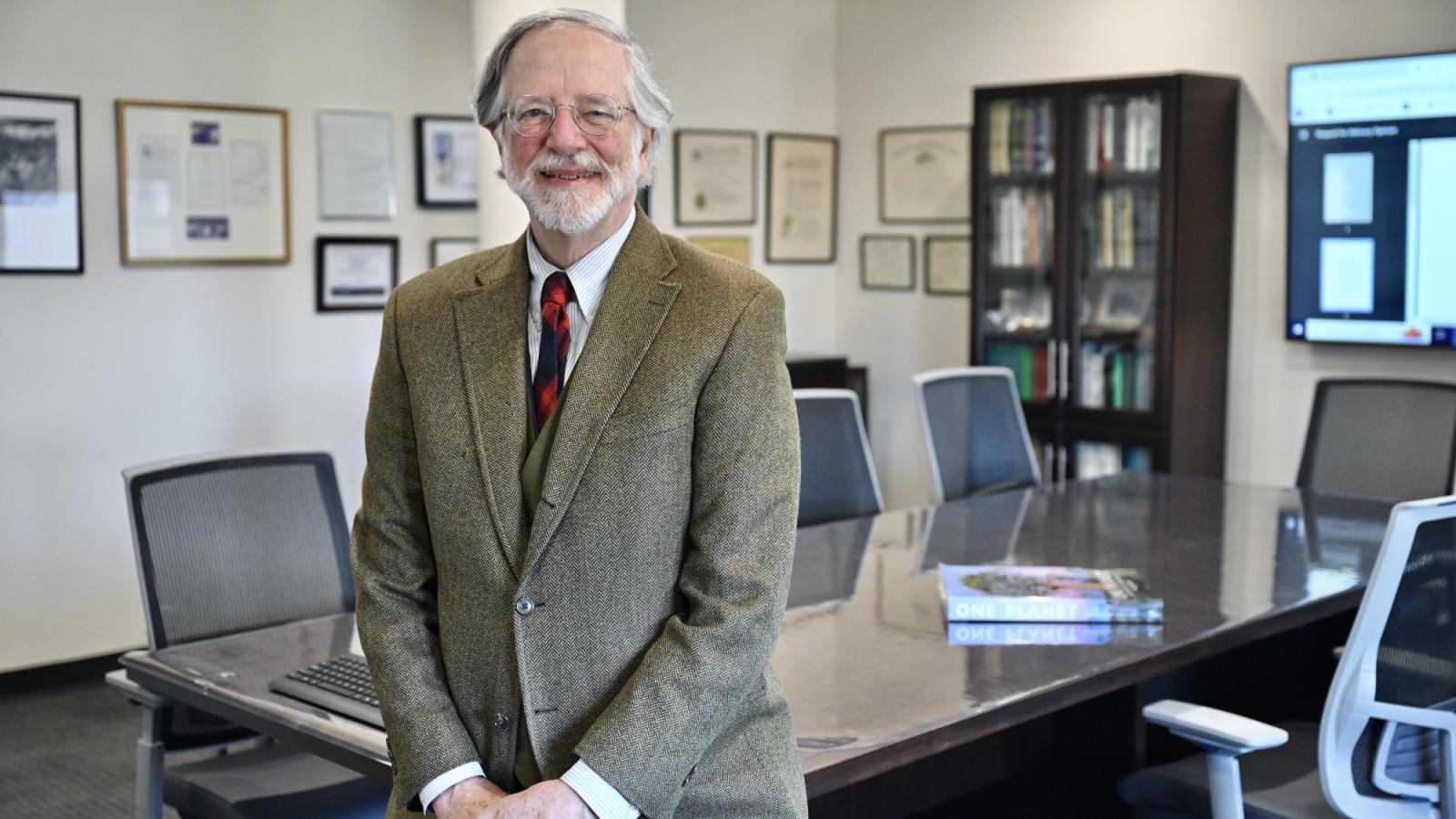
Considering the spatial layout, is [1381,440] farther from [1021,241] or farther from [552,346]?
[552,346]

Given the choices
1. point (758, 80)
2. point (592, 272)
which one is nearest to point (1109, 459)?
point (758, 80)

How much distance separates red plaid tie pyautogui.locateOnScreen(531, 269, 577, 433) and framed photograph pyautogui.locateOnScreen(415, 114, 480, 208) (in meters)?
4.10

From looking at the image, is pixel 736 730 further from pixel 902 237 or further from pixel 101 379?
pixel 902 237

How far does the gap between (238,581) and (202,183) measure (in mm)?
2627

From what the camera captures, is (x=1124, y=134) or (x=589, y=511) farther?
(x=1124, y=134)

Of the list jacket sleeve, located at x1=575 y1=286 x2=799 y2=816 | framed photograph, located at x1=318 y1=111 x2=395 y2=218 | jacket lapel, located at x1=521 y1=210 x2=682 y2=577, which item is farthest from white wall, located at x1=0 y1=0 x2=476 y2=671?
jacket sleeve, located at x1=575 y1=286 x2=799 y2=816

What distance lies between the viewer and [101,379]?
4938 mm

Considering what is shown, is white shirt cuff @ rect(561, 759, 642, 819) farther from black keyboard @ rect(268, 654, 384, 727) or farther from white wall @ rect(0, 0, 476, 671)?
white wall @ rect(0, 0, 476, 671)

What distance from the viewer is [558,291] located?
1.63 metres

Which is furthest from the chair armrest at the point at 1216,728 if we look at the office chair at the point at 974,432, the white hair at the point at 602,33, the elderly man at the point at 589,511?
the office chair at the point at 974,432

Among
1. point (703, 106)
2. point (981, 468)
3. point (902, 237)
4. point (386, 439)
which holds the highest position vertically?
point (703, 106)

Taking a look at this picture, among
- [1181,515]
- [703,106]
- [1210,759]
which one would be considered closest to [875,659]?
[1210,759]

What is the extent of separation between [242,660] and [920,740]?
1.16m

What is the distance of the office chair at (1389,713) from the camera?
7.51 ft
